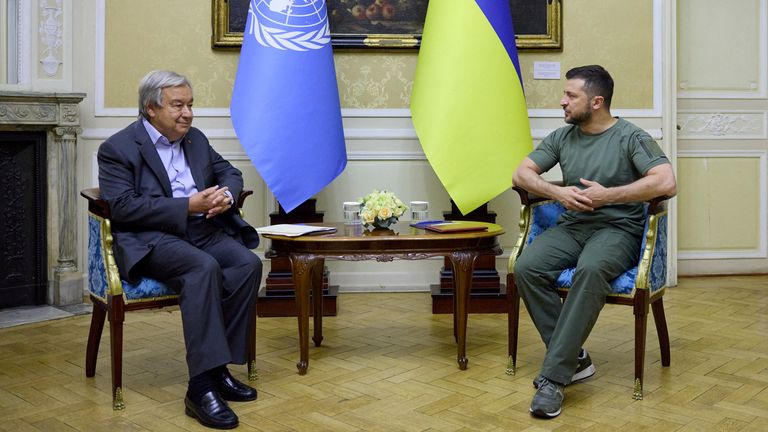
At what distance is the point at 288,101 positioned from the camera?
166 inches

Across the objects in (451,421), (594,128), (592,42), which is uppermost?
(592,42)

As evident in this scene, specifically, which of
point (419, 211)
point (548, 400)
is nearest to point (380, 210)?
point (419, 211)

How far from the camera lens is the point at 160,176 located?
2922 millimetres

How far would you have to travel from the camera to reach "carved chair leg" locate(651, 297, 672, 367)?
3.18 meters

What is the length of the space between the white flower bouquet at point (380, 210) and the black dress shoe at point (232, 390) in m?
0.85

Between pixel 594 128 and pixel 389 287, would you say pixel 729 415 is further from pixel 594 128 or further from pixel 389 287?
pixel 389 287

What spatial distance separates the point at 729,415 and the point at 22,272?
3670 mm

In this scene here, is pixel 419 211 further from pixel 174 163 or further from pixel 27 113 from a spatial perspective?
pixel 27 113

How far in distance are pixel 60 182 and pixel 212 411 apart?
250cm

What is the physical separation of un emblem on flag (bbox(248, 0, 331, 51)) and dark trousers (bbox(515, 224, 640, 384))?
1.82 m

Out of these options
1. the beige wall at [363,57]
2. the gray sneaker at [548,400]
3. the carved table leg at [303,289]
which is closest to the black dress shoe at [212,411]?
the carved table leg at [303,289]

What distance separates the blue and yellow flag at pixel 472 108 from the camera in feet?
14.0

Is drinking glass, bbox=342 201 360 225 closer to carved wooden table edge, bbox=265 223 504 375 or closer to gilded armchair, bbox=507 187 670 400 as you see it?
carved wooden table edge, bbox=265 223 504 375

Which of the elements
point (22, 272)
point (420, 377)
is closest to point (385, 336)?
point (420, 377)
